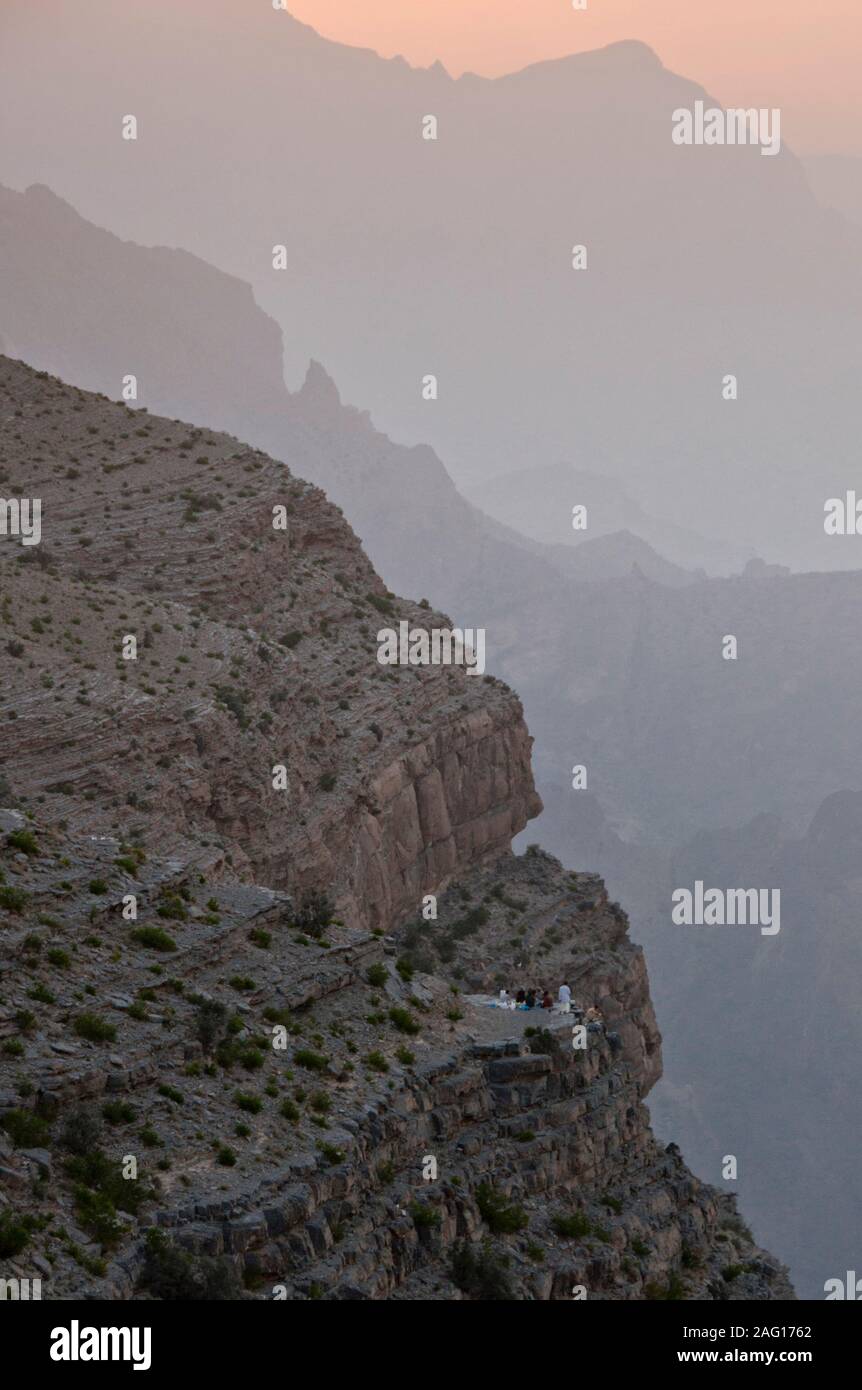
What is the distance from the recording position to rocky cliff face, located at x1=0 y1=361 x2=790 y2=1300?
1273 inches

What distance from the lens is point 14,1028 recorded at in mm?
32844

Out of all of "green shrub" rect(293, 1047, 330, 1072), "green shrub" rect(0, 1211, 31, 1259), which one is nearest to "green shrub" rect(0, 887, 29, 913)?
"green shrub" rect(293, 1047, 330, 1072)

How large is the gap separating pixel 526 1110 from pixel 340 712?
92.6ft

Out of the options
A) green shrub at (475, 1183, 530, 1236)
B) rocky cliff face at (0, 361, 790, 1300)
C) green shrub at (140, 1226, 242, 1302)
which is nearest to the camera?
green shrub at (140, 1226, 242, 1302)

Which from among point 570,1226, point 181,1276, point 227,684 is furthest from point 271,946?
point 227,684

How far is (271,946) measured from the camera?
4050cm

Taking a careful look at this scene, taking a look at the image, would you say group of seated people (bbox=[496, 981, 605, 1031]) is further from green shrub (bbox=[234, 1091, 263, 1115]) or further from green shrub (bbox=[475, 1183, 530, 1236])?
green shrub (bbox=[234, 1091, 263, 1115])

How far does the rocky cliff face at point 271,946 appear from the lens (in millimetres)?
32344

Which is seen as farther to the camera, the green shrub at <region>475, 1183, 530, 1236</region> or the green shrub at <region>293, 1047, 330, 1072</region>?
the green shrub at <region>475, 1183, 530, 1236</region>

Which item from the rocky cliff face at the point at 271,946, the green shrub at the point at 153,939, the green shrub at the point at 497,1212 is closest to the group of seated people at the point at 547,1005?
the rocky cliff face at the point at 271,946

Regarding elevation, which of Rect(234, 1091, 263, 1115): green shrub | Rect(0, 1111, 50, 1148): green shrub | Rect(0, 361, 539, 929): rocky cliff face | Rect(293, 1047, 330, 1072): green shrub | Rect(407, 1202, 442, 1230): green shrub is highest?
Rect(0, 361, 539, 929): rocky cliff face

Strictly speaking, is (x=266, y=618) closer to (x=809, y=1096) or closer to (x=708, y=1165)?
(x=708, y=1165)
